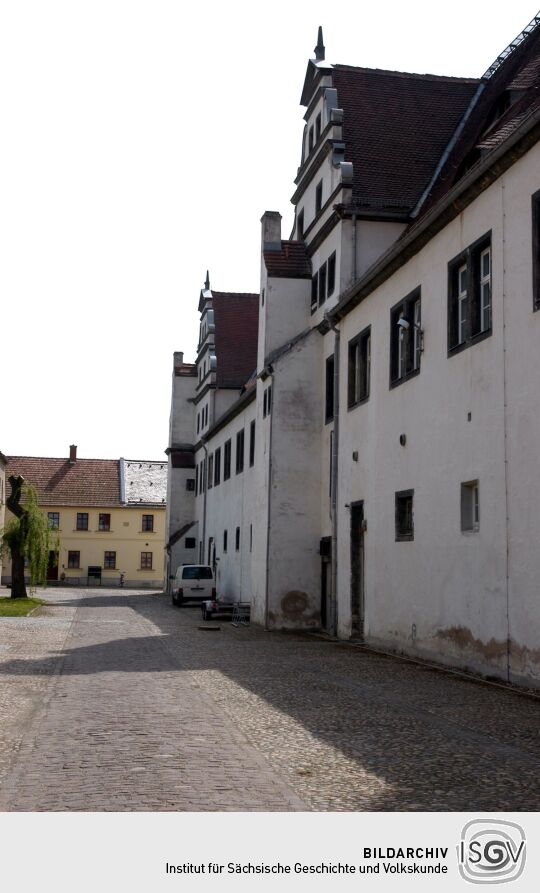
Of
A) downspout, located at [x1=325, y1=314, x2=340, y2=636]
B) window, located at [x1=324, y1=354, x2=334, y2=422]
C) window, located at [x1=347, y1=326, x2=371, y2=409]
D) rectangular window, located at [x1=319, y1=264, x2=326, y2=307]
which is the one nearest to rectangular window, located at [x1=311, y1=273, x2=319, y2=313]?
rectangular window, located at [x1=319, y1=264, x2=326, y2=307]

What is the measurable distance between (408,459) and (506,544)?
15.8ft

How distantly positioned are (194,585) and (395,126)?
747 inches

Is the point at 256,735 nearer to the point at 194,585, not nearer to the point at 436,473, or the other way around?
the point at 436,473

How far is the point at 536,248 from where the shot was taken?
14047mm

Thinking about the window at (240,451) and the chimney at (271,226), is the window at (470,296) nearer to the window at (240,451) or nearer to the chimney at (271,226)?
the chimney at (271,226)

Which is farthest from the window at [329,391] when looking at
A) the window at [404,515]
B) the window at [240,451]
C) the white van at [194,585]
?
the white van at [194,585]

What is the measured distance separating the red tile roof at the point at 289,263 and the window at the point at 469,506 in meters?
13.3

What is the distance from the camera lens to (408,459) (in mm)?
19234

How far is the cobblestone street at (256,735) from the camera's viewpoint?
7.12 m

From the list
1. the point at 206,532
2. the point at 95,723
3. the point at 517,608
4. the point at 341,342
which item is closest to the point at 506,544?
the point at 517,608

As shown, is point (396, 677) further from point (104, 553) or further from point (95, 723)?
point (104, 553)

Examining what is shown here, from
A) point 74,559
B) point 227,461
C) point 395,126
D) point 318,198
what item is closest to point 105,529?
point 74,559

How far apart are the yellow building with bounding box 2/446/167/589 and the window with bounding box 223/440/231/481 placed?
34009mm

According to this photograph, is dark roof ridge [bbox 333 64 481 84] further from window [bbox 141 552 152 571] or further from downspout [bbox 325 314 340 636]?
window [bbox 141 552 152 571]
